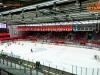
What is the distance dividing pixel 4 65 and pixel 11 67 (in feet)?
2.17

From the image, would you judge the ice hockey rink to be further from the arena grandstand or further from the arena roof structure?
the arena roof structure

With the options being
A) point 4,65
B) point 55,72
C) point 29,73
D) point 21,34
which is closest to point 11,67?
point 4,65

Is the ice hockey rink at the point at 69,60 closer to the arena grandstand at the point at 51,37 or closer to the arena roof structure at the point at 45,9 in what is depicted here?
the arena grandstand at the point at 51,37

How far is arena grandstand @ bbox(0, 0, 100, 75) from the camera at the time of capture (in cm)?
624

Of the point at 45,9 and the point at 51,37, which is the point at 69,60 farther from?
the point at 51,37

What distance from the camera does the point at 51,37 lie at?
97.8 feet

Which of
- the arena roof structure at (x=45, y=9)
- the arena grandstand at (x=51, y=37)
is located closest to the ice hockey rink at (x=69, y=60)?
the arena grandstand at (x=51, y=37)

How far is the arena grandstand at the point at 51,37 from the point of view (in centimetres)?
624

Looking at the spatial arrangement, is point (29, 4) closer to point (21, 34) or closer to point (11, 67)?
point (11, 67)

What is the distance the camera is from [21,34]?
33438mm

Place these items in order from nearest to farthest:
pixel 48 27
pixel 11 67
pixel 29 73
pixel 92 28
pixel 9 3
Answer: pixel 9 3, pixel 29 73, pixel 11 67, pixel 92 28, pixel 48 27

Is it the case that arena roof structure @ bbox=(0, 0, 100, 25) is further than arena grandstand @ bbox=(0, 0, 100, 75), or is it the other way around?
arena grandstand @ bbox=(0, 0, 100, 75)

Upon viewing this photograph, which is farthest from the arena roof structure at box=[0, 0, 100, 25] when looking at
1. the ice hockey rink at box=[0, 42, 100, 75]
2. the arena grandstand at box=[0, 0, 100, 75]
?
the ice hockey rink at box=[0, 42, 100, 75]

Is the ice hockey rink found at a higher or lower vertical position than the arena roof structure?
lower
